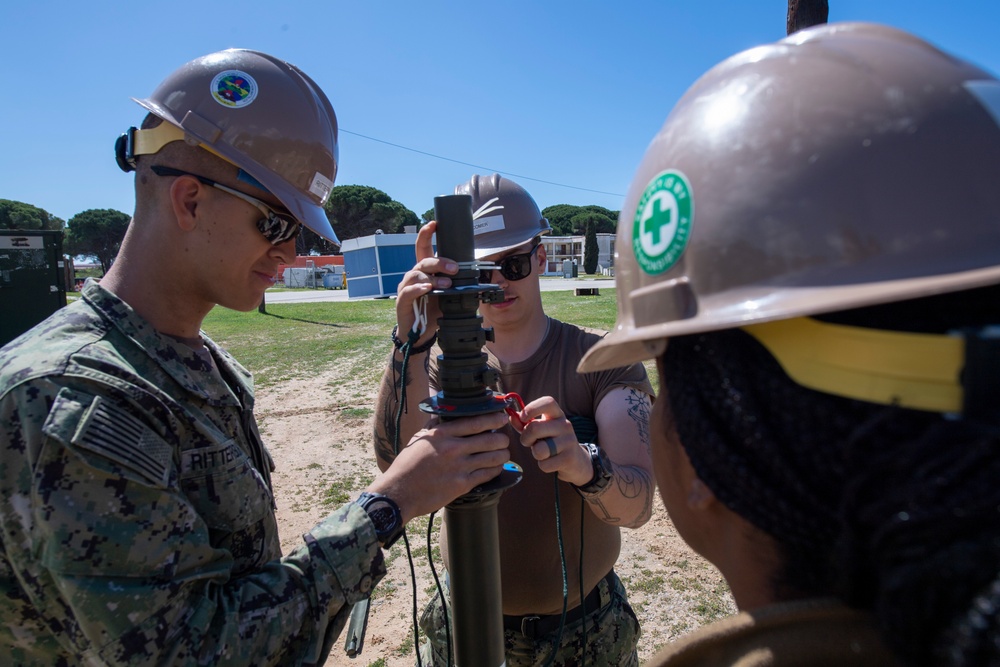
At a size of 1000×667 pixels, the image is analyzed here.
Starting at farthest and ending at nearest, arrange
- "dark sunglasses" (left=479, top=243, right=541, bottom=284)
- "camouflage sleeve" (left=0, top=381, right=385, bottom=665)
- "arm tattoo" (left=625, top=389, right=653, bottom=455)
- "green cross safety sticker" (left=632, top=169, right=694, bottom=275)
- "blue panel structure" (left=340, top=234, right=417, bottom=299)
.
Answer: "blue panel structure" (left=340, top=234, right=417, bottom=299)
"dark sunglasses" (left=479, top=243, right=541, bottom=284)
"arm tattoo" (left=625, top=389, right=653, bottom=455)
"camouflage sleeve" (left=0, top=381, right=385, bottom=665)
"green cross safety sticker" (left=632, top=169, right=694, bottom=275)

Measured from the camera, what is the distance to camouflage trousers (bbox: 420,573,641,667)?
2.40 metres

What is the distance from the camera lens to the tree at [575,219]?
300ft

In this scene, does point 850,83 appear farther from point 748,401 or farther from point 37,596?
point 37,596

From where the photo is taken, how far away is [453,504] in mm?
1668

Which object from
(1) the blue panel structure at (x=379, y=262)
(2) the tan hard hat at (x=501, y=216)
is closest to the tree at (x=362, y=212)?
(1) the blue panel structure at (x=379, y=262)

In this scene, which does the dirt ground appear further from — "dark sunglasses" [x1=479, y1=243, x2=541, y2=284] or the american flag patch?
the american flag patch

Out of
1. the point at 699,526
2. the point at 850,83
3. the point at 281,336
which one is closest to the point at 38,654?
the point at 699,526

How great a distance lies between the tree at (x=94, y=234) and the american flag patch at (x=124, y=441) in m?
79.0

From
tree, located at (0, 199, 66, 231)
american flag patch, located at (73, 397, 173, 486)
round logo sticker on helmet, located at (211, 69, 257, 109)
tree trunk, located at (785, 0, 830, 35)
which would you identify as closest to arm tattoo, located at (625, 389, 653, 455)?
american flag patch, located at (73, 397, 173, 486)

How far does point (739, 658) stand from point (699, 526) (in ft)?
0.84

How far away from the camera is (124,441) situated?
1.37 metres

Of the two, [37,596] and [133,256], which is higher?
[133,256]

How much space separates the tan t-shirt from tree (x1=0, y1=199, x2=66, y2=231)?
257 feet

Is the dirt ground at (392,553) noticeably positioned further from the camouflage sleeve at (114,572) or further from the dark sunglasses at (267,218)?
the dark sunglasses at (267,218)
